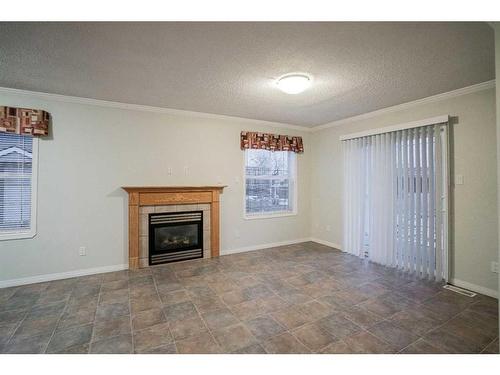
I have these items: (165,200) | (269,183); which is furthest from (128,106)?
(269,183)

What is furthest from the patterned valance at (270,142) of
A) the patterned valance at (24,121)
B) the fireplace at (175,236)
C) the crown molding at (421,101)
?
the patterned valance at (24,121)

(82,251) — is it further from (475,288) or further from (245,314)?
(475,288)

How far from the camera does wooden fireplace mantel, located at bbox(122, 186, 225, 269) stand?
3.48 m

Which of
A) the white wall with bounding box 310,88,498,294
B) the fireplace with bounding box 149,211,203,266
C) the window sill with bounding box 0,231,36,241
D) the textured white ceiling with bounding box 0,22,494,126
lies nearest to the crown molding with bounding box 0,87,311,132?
the textured white ceiling with bounding box 0,22,494,126

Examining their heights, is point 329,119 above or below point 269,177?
above

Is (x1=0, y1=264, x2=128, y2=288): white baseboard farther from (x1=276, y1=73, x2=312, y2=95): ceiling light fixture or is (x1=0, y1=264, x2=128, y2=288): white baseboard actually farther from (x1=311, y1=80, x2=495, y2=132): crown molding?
(x1=311, y1=80, x2=495, y2=132): crown molding

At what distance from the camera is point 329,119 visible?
4375mm

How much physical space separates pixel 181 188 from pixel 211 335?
90.7 inches

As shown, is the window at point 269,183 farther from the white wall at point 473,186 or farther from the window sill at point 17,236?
the window sill at point 17,236

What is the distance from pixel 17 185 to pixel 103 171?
956 millimetres

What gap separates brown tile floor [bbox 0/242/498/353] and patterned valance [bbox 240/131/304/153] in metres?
2.27
